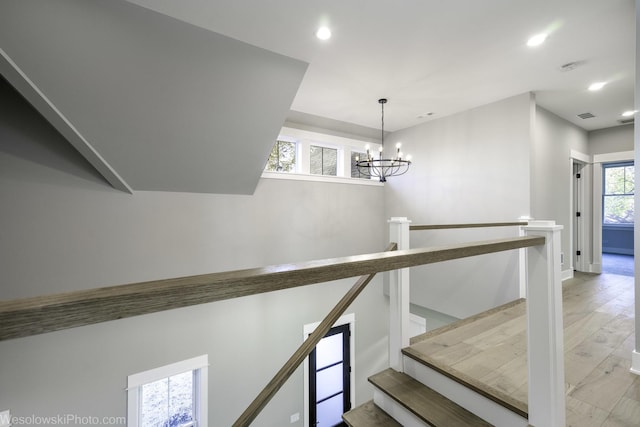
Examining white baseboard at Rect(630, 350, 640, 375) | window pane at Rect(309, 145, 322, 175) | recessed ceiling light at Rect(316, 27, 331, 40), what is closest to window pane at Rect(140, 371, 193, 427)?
window pane at Rect(309, 145, 322, 175)

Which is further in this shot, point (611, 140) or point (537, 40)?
point (611, 140)

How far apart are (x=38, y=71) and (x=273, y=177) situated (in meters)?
2.70

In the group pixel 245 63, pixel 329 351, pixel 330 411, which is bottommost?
pixel 330 411

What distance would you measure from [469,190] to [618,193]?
5.78m

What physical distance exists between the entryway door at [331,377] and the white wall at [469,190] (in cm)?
159

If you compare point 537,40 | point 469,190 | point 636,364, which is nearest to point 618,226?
point 469,190

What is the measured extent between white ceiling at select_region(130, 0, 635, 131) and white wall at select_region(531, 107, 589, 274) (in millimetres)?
449

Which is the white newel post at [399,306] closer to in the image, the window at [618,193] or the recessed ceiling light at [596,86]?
the recessed ceiling light at [596,86]

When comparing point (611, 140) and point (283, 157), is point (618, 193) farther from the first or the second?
point (283, 157)

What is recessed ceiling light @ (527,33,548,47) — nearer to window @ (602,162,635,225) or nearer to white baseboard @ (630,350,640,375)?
white baseboard @ (630,350,640,375)

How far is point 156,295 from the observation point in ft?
1.83

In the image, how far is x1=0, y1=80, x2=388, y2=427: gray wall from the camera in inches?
110

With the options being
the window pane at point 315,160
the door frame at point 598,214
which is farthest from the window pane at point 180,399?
the door frame at point 598,214

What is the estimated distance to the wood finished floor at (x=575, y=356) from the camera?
1.55 metres
